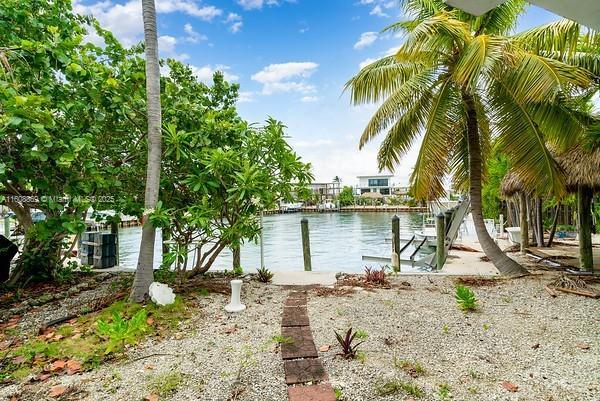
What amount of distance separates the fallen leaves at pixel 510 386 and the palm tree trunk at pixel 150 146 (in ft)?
12.7

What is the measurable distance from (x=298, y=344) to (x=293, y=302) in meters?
1.38

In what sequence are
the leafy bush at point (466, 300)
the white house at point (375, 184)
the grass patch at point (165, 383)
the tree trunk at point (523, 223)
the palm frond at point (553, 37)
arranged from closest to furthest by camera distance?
1. the grass patch at point (165, 383)
2. the leafy bush at point (466, 300)
3. the palm frond at point (553, 37)
4. the tree trunk at point (523, 223)
5. the white house at point (375, 184)

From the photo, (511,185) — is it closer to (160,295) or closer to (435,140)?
(435,140)

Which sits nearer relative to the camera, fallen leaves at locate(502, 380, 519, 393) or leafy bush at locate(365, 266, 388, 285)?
fallen leaves at locate(502, 380, 519, 393)

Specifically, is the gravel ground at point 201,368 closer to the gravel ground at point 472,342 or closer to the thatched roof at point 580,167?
the gravel ground at point 472,342

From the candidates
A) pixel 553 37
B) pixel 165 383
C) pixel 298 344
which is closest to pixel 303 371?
pixel 298 344

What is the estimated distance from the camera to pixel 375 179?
6919 centimetres

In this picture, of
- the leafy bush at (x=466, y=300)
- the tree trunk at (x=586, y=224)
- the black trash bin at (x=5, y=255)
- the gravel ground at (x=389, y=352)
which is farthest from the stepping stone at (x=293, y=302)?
the tree trunk at (x=586, y=224)

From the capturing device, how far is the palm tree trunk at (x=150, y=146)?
13.2ft

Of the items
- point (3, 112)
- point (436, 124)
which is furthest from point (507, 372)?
point (3, 112)

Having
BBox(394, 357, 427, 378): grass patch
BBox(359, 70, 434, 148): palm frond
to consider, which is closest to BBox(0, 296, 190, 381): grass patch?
BBox(394, 357, 427, 378): grass patch

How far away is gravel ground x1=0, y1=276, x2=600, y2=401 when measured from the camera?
7.72 feet

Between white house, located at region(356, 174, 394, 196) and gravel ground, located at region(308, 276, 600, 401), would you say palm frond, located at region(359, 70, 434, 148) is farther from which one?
white house, located at region(356, 174, 394, 196)

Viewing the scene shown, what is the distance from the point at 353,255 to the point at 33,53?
11.0m
